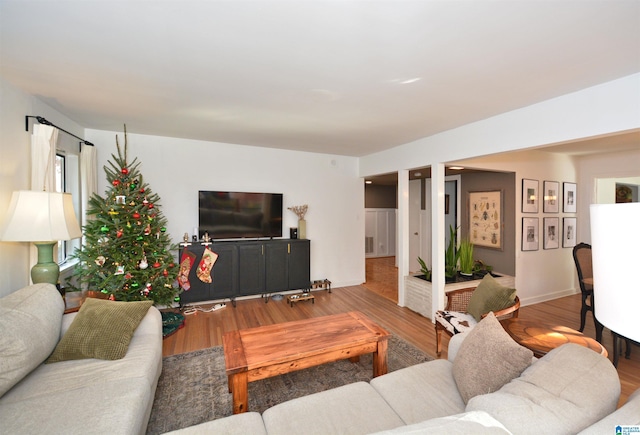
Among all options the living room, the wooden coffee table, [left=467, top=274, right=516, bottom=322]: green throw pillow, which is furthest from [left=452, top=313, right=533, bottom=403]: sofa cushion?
the living room

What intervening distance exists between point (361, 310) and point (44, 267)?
141 inches

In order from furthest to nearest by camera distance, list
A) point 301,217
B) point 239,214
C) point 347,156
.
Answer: point 347,156 → point 301,217 → point 239,214

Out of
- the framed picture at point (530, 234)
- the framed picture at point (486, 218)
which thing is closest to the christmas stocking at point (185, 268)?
the framed picture at point (486, 218)

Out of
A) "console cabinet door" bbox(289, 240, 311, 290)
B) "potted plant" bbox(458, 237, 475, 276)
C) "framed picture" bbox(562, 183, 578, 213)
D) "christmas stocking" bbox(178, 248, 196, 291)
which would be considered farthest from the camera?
"framed picture" bbox(562, 183, 578, 213)

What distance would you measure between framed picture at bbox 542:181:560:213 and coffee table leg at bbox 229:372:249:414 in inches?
206

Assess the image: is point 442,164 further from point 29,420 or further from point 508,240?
point 29,420

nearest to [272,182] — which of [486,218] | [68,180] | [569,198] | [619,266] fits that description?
[68,180]

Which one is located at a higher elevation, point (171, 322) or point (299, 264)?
point (299, 264)

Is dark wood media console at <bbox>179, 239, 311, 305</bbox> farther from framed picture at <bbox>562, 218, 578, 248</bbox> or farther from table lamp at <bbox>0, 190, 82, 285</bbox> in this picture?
framed picture at <bbox>562, 218, 578, 248</bbox>

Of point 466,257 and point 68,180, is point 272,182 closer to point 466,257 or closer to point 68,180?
point 68,180

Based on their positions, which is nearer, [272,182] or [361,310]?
[361,310]

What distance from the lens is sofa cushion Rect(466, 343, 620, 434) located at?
3.09 ft

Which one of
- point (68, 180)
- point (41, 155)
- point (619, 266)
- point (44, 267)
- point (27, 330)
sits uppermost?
point (41, 155)

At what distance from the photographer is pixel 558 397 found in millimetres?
1025
